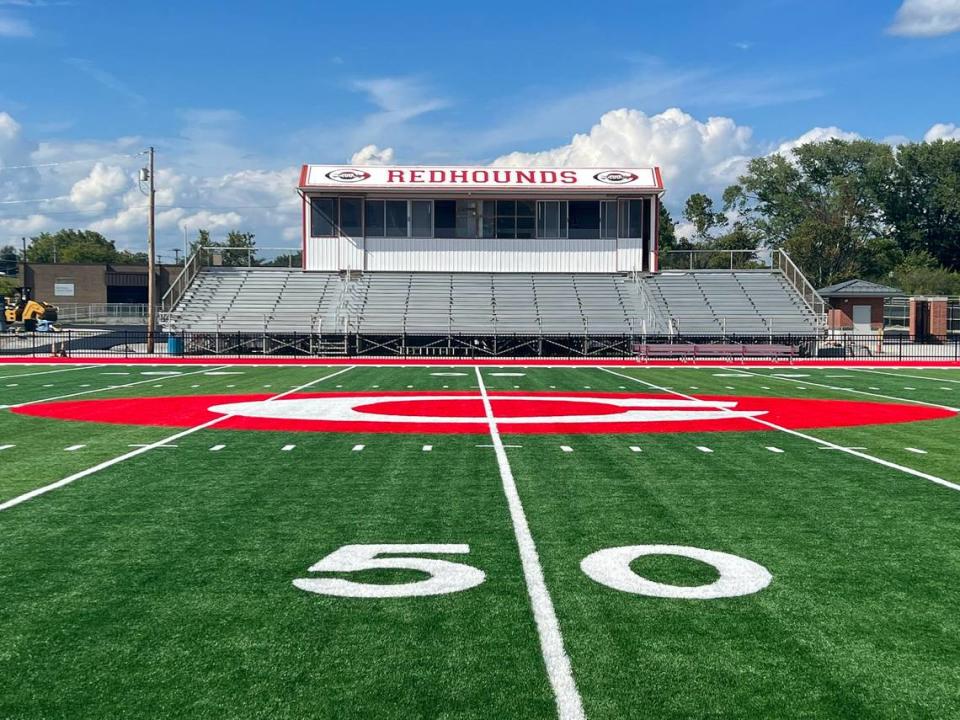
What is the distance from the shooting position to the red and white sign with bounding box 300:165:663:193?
4325 centimetres

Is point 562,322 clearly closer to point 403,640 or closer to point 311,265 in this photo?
point 311,265

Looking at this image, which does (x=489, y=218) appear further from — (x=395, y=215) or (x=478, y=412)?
(x=478, y=412)

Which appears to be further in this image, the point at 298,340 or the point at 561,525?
the point at 298,340

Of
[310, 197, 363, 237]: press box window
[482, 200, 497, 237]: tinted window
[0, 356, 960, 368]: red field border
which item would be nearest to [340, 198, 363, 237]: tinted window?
[310, 197, 363, 237]: press box window

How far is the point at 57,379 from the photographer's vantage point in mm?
23250

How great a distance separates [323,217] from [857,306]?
29.3 m

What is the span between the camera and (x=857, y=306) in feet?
147

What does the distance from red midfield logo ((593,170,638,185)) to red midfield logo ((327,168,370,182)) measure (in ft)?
40.7

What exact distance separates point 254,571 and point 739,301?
3851 cm

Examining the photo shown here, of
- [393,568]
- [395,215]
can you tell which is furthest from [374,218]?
[393,568]

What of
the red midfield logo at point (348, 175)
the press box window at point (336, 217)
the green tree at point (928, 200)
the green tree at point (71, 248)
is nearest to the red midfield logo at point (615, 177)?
the red midfield logo at point (348, 175)

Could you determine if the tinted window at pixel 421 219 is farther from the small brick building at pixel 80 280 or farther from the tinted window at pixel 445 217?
the small brick building at pixel 80 280

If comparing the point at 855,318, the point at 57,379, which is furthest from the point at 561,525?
the point at 855,318

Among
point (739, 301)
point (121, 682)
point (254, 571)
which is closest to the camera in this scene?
point (121, 682)
